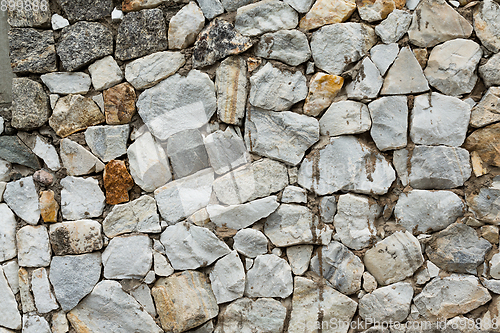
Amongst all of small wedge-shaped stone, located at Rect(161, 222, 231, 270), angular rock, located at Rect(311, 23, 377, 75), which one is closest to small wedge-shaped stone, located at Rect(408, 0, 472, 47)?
angular rock, located at Rect(311, 23, 377, 75)

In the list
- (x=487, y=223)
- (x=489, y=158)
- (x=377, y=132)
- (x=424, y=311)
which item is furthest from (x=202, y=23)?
(x=424, y=311)

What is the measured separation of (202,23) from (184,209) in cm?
85

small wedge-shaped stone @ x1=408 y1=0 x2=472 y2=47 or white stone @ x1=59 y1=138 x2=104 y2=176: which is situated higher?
small wedge-shaped stone @ x1=408 y1=0 x2=472 y2=47

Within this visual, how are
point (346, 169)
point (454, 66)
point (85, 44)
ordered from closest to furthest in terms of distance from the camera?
point (454, 66) < point (346, 169) < point (85, 44)

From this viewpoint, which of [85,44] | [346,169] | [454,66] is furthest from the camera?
[85,44]

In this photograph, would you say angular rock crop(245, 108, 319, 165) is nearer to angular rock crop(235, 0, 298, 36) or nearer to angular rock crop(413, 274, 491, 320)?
A: angular rock crop(235, 0, 298, 36)

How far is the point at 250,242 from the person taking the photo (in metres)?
1.58

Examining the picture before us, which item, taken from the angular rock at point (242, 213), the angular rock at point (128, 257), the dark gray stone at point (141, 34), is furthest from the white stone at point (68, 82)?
the angular rock at point (242, 213)

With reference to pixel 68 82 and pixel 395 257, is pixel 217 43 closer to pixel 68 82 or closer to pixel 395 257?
pixel 68 82

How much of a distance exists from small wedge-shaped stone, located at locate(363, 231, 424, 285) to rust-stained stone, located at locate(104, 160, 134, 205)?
1143mm

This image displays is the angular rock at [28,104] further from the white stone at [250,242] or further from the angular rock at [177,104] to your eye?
the white stone at [250,242]

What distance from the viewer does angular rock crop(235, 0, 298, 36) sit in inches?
59.8

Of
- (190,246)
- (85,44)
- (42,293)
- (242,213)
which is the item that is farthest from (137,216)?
(85,44)

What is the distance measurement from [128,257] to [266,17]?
1257 millimetres
